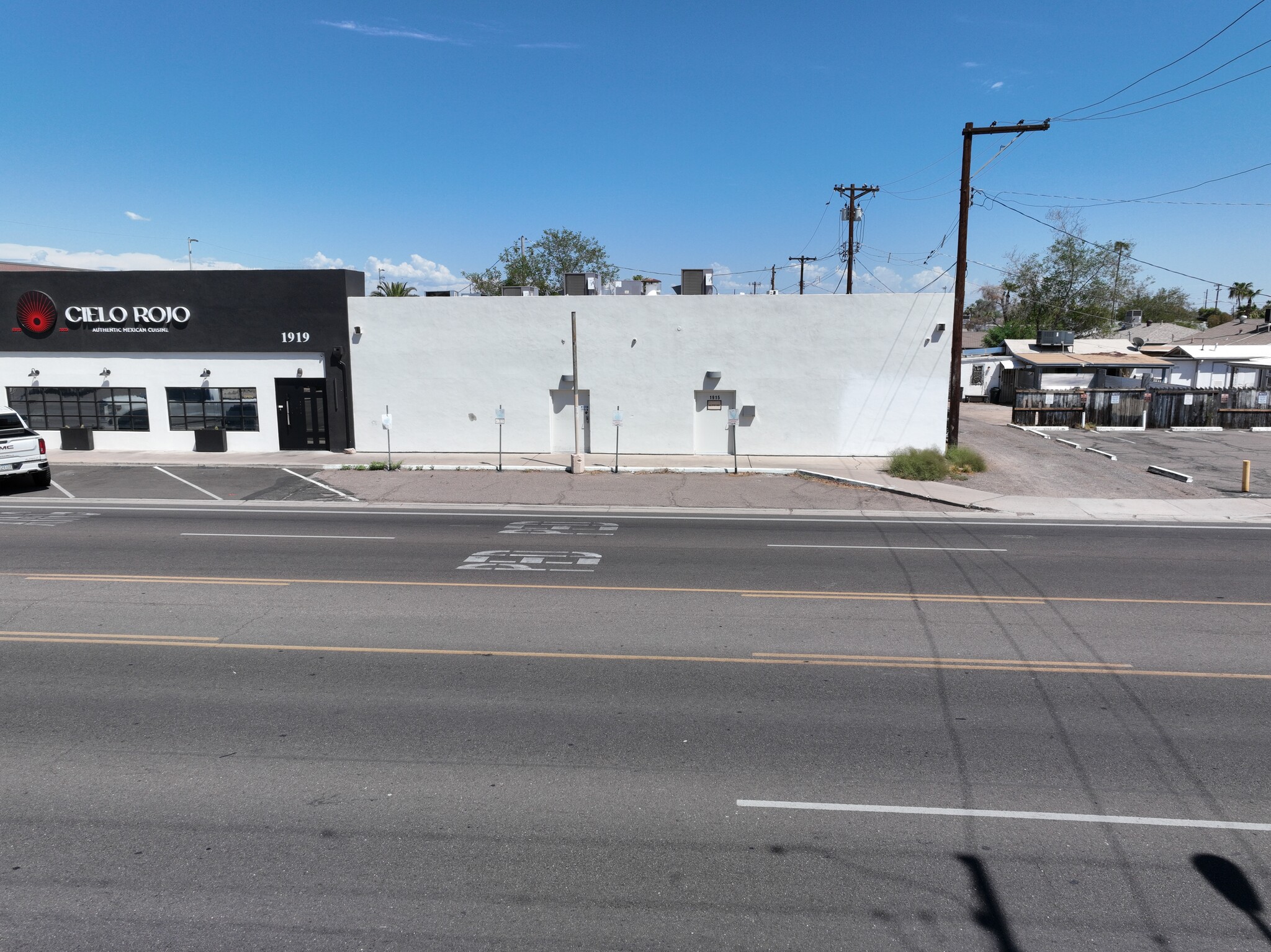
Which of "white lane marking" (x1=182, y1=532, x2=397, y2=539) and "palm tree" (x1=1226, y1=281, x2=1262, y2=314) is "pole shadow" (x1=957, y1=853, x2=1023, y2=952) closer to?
"white lane marking" (x1=182, y1=532, x2=397, y2=539)

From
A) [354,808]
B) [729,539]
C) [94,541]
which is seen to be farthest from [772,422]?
[354,808]

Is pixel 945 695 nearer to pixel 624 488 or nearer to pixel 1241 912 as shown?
pixel 1241 912

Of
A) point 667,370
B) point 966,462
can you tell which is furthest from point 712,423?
point 966,462

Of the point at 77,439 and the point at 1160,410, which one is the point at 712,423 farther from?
the point at 77,439

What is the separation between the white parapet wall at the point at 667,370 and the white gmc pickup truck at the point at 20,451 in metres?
8.45

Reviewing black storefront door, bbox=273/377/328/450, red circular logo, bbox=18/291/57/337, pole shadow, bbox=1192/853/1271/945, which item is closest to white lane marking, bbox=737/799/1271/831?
pole shadow, bbox=1192/853/1271/945

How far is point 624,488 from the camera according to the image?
19906mm

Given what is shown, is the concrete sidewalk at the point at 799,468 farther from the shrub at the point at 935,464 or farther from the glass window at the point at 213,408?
the glass window at the point at 213,408

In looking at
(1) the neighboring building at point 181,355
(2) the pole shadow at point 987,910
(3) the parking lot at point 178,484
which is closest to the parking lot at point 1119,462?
(2) the pole shadow at point 987,910

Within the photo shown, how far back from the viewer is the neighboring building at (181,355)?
2550 cm

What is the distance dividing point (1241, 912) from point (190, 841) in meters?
6.11

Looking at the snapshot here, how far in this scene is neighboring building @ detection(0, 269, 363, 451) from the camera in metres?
25.5

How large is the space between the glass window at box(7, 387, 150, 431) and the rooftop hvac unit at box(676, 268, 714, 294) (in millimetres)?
18071

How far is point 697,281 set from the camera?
26234 mm
